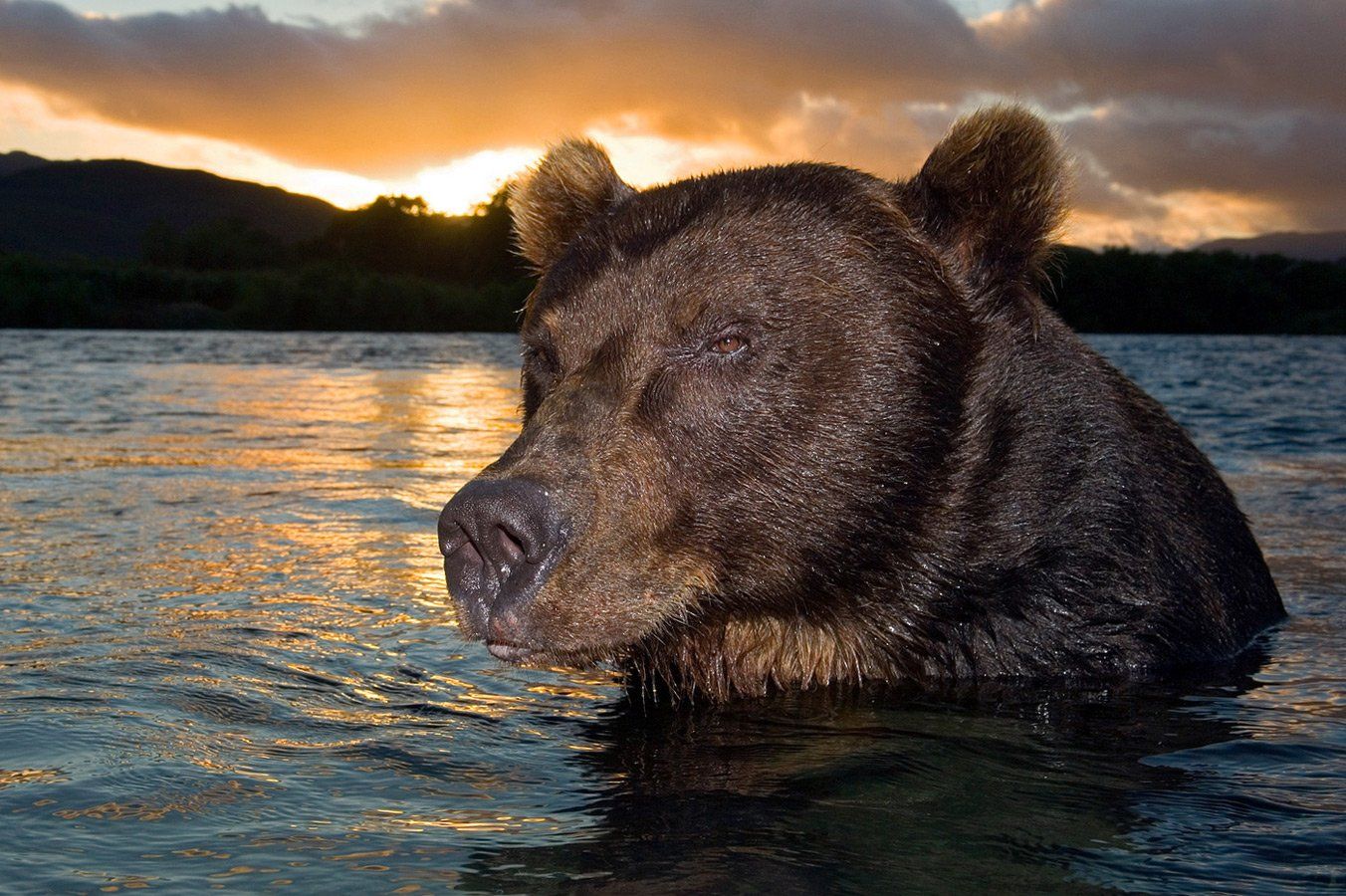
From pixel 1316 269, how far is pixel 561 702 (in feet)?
328

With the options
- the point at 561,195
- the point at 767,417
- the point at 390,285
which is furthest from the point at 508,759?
the point at 390,285

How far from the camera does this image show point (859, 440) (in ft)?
15.4

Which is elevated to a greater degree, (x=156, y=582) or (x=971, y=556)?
(x=971, y=556)

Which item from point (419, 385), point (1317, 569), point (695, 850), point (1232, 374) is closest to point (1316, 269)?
point (1232, 374)

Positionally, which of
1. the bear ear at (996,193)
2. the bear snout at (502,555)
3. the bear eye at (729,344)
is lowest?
the bear snout at (502,555)

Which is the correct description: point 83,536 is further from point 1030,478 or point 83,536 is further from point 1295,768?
point 1295,768

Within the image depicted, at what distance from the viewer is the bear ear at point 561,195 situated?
584 cm

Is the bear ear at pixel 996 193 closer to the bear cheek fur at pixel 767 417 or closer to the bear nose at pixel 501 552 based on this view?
the bear cheek fur at pixel 767 417

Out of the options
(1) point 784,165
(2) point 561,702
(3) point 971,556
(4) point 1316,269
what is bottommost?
(2) point 561,702

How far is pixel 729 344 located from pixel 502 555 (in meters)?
1.14

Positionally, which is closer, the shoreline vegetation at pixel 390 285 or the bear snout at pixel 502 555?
the bear snout at pixel 502 555

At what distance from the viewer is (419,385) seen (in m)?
26.8

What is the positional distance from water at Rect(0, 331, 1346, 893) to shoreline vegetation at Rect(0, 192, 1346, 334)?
50.7 m

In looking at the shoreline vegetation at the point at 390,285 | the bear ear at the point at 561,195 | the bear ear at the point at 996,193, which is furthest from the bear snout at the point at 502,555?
the shoreline vegetation at the point at 390,285
